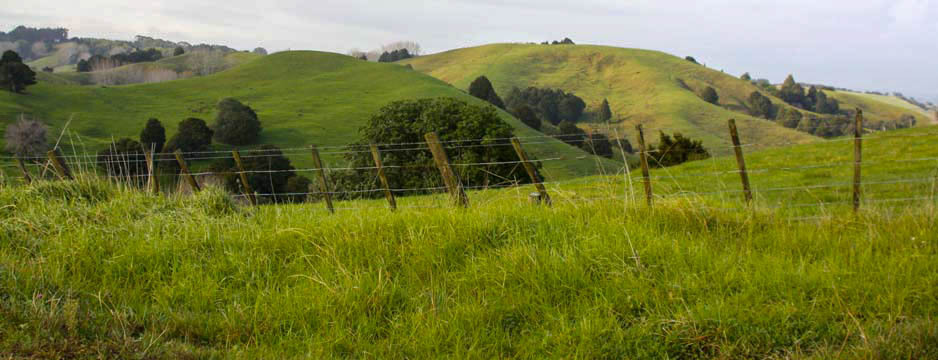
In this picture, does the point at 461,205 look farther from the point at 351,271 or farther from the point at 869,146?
the point at 869,146

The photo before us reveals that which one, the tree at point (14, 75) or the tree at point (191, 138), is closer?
the tree at point (191, 138)

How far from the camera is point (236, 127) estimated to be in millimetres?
65188

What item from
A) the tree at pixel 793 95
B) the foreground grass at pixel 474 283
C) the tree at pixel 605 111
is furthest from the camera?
the tree at pixel 793 95

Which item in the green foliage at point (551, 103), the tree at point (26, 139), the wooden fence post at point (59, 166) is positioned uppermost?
the green foliage at point (551, 103)

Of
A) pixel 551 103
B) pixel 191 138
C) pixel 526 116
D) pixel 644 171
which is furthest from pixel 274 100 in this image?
pixel 644 171

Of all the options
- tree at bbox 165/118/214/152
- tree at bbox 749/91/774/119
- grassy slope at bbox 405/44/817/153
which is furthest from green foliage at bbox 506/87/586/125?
tree at bbox 165/118/214/152

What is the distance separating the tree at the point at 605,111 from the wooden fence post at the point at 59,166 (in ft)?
318

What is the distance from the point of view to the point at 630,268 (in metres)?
5.52

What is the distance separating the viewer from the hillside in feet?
216

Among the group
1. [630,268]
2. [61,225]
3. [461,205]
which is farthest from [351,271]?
[61,225]

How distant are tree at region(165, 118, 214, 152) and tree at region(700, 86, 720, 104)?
95.1 m

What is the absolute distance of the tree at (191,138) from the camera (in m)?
60.0

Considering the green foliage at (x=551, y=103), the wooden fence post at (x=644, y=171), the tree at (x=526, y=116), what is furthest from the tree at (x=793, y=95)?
the wooden fence post at (x=644, y=171)

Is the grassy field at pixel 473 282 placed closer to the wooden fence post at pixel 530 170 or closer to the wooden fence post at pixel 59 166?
the wooden fence post at pixel 530 170
